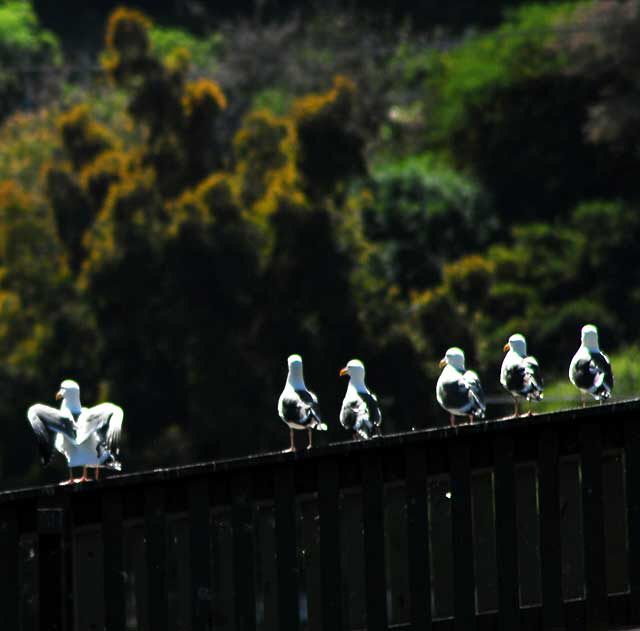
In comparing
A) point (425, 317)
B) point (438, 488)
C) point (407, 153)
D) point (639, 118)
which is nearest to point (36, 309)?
point (425, 317)

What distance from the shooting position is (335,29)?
68938mm

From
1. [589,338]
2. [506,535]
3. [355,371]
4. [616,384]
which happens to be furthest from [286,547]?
[616,384]

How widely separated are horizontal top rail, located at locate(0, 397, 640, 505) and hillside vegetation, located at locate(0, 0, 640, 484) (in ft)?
68.6

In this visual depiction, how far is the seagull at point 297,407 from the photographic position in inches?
605

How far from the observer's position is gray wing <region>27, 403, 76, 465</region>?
13625mm

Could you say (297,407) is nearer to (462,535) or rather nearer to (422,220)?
(462,535)

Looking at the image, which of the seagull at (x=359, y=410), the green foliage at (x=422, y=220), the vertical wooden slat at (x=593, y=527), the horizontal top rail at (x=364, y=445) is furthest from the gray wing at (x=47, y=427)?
the green foliage at (x=422, y=220)

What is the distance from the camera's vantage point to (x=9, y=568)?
1143cm

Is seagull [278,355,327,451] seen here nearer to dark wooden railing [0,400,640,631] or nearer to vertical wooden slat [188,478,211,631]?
dark wooden railing [0,400,640,631]

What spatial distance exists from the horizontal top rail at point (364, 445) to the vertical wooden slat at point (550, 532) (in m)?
0.13

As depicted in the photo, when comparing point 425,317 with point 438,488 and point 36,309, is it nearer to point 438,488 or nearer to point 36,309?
point 36,309

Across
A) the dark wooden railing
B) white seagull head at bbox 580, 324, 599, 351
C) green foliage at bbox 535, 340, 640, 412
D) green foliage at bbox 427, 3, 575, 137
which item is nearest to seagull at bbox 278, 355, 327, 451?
white seagull head at bbox 580, 324, 599, 351

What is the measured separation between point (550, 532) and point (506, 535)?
0.21 metres

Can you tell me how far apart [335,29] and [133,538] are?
2285 inches
